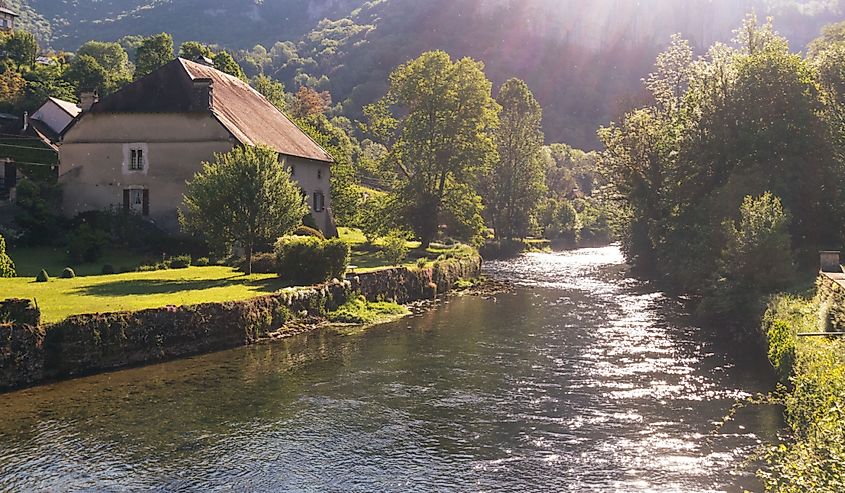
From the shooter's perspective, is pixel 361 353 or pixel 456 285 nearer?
pixel 361 353

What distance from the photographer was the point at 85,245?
35531mm

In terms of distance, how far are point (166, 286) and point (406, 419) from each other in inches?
588

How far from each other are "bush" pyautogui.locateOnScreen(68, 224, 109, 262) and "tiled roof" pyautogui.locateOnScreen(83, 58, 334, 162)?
866cm

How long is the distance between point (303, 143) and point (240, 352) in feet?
92.9

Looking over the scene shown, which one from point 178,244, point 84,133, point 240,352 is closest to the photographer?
point 240,352

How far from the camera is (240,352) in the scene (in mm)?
24094

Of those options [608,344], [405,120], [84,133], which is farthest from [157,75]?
[608,344]

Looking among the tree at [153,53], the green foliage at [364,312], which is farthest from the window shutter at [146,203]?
the tree at [153,53]

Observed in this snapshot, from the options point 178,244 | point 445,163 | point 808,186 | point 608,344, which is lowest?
point 608,344

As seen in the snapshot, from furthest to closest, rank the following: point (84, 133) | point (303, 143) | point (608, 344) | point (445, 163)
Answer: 1. point (445, 163)
2. point (303, 143)
3. point (84, 133)
4. point (608, 344)

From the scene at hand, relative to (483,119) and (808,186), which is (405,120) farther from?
(808,186)

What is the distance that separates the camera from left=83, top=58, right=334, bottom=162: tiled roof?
40500 millimetres

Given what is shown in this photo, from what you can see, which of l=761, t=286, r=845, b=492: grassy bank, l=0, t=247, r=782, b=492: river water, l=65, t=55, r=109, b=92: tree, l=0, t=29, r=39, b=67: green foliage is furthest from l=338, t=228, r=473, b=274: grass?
l=0, t=29, r=39, b=67: green foliage

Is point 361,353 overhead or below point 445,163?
below
